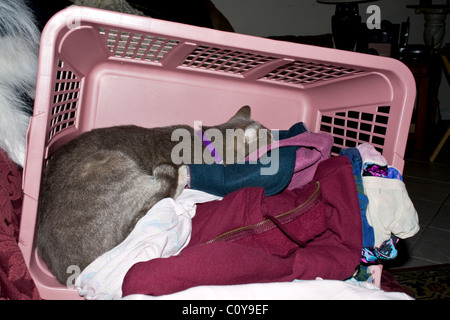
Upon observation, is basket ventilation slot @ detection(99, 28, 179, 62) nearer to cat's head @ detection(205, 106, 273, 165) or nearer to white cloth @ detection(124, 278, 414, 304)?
cat's head @ detection(205, 106, 273, 165)

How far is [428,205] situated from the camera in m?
2.40

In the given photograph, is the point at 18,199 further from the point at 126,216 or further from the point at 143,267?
the point at 143,267

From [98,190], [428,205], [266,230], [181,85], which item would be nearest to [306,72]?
[181,85]

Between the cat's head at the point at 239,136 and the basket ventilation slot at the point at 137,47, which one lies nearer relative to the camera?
the basket ventilation slot at the point at 137,47

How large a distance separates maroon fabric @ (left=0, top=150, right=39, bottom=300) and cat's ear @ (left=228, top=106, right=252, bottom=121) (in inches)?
29.8

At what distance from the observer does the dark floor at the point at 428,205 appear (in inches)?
74.5

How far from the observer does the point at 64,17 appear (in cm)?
88

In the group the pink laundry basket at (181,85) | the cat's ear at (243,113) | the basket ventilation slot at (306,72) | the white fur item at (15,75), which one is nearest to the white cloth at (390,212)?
the pink laundry basket at (181,85)

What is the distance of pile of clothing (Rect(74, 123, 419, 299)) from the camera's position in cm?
79

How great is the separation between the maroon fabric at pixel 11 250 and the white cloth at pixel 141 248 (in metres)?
0.12

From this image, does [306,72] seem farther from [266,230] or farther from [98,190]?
[98,190]

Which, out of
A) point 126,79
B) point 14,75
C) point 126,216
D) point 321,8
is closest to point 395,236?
point 126,216

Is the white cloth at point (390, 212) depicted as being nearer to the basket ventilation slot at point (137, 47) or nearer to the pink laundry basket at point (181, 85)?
the pink laundry basket at point (181, 85)
